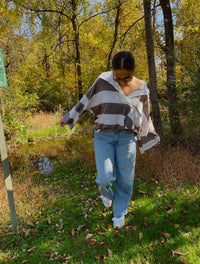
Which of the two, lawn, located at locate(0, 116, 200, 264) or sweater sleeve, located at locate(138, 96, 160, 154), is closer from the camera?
lawn, located at locate(0, 116, 200, 264)

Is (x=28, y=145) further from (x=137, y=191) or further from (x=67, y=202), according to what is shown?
(x=137, y=191)

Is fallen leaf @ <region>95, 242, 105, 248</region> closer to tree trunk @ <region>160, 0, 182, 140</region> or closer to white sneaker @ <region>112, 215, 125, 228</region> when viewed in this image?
white sneaker @ <region>112, 215, 125, 228</region>

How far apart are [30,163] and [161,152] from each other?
179 inches

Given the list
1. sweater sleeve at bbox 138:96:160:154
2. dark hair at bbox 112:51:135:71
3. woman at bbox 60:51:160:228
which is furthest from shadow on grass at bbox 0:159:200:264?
dark hair at bbox 112:51:135:71

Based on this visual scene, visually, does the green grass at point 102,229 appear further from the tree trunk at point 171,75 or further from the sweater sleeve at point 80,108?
the tree trunk at point 171,75

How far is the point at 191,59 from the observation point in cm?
429

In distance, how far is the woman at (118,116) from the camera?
84.0 inches

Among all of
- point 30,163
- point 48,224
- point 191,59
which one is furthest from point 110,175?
point 30,163

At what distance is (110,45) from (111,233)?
760 centimetres

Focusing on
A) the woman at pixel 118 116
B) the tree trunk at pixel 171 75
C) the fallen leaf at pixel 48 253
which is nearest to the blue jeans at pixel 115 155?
the woman at pixel 118 116

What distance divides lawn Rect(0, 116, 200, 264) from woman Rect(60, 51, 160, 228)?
0.59 m

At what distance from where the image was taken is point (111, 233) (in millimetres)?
2494

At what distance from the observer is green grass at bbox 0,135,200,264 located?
2145 millimetres

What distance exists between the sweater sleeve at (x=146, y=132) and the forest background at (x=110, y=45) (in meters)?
2.16
